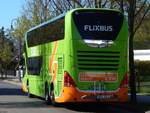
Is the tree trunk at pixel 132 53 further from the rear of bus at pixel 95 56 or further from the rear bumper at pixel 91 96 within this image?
the rear bumper at pixel 91 96

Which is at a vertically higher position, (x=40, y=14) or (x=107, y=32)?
(x=40, y=14)

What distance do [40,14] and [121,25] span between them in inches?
1313

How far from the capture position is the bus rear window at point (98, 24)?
2267 centimetres

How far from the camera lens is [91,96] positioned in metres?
22.3

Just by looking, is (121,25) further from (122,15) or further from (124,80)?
(124,80)

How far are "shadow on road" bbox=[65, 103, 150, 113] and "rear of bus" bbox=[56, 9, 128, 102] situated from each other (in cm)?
54

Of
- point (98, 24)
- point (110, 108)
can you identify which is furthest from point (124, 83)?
point (98, 24)

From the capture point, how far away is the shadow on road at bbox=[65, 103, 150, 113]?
870 inches

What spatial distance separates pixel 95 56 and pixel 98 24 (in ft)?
4.27

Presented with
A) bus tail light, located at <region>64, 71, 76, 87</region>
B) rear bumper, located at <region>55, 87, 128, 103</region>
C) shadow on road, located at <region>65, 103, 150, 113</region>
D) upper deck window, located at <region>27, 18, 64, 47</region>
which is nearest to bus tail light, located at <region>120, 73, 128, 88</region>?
rear bumper, located at <region>55, 87, 128, 103</region>

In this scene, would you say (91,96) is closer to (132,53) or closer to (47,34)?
(132,53)

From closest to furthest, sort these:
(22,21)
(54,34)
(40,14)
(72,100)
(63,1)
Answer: (72,100) < (54,34) < (63,1) < (40,14) < (22,21)

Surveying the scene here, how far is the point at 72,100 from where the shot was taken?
2234 cm

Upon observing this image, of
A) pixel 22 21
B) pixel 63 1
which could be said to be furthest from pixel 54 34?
pixel 22 21
